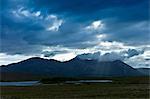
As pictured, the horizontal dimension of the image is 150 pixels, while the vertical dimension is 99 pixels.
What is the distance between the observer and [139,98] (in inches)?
1713

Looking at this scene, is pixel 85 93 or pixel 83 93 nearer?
pixel 85 93

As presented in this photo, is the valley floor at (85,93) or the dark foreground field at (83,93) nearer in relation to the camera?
the valley floor at (85,93)

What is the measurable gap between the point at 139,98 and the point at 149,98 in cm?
121

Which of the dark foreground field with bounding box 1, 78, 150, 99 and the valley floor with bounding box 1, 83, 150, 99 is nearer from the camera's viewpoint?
the valley floor with bounding box 1, 83, 150, 99

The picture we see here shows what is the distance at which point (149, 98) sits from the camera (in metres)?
43.2
